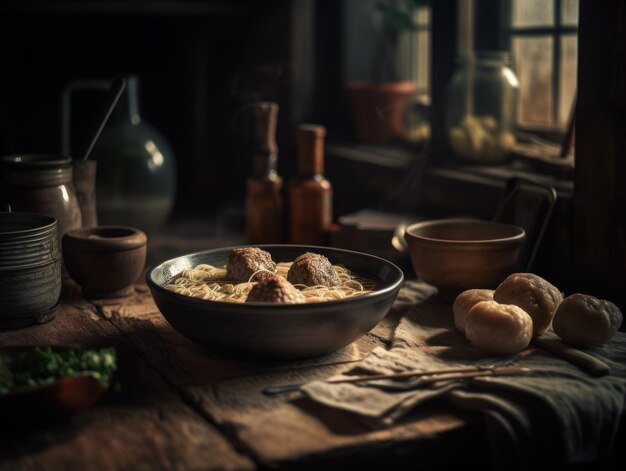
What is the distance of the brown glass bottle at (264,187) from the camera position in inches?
96.5

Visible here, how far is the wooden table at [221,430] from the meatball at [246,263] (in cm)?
20

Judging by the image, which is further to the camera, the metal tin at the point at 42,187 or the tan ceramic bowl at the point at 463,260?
the metal tin at the point at 42,187

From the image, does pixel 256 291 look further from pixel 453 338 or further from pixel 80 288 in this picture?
pixel 80 288

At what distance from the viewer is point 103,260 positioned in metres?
2.00

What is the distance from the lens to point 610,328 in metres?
1.61

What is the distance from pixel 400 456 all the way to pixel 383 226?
115 centimetres

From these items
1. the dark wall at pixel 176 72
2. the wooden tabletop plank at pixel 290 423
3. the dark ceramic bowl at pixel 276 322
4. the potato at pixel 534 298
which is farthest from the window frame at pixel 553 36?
the wooden tabletop plank at pixel 290 423

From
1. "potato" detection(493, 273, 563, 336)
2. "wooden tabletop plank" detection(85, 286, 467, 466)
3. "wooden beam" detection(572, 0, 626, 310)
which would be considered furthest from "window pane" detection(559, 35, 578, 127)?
"wooden tabletop plank" detection(85, 286, 467, 466)

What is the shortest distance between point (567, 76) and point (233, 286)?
131 centimetres

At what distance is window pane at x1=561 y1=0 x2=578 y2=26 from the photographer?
2.51 meters

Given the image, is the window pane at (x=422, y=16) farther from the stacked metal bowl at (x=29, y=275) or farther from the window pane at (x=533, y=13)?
the stacked metal bowl at (x=29, y=275)

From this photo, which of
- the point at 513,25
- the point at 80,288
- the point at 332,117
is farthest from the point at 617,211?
the point at 332,117

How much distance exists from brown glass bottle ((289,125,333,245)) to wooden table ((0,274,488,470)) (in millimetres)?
843

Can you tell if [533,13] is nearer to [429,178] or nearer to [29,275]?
[429,178]
